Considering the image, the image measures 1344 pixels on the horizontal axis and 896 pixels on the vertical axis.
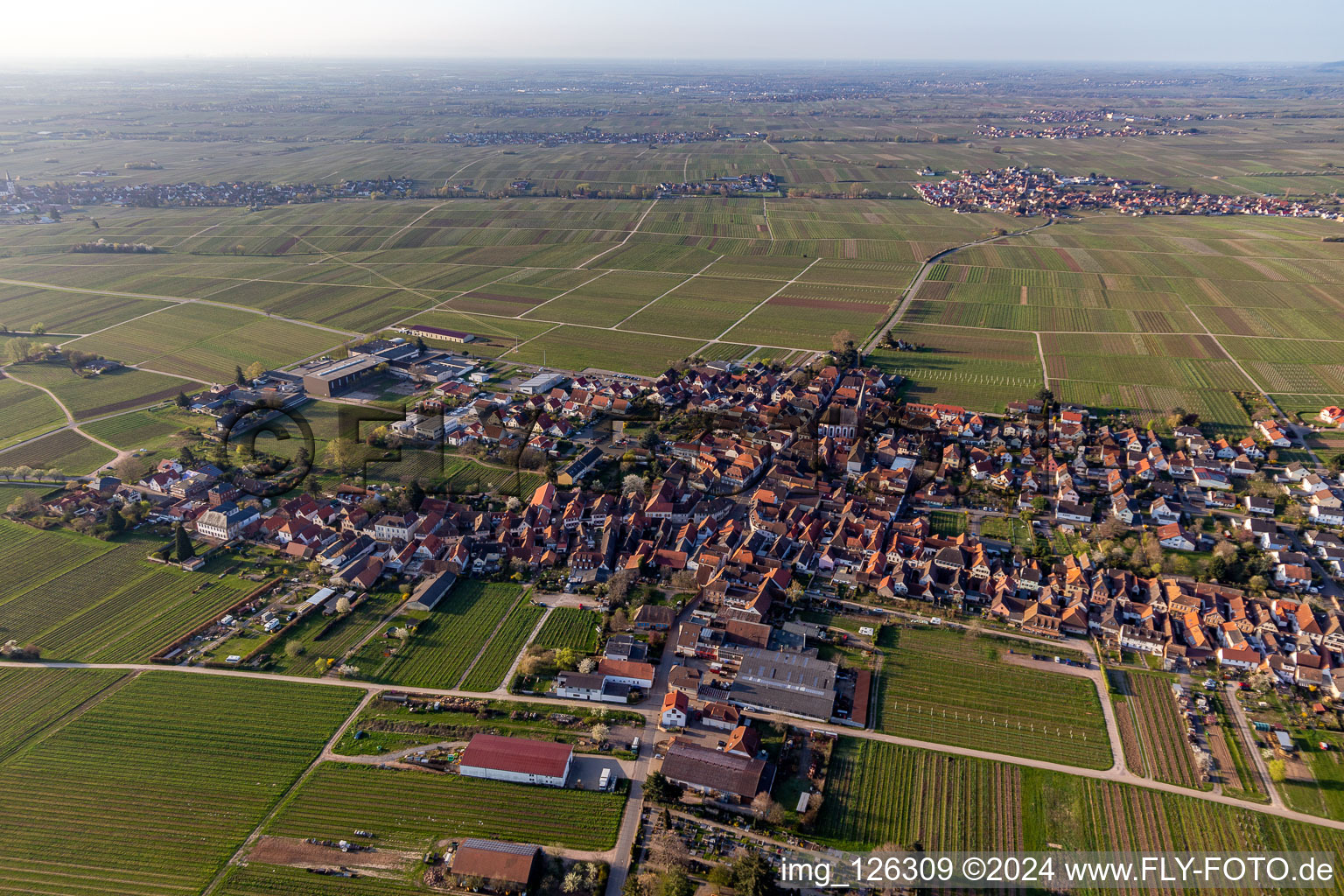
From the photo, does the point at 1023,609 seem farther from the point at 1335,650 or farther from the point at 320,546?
the point at 320,546

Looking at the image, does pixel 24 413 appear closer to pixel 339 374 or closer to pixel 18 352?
pixel 18 352

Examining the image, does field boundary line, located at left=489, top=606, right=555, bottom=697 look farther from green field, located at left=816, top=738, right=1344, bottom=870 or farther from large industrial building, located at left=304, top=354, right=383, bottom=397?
large industrial building, located at left=304, top=354, right=383, bottom=397

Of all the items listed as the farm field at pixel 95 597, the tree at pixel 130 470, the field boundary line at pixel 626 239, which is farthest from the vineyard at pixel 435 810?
the field boundary line at pixel 626 239

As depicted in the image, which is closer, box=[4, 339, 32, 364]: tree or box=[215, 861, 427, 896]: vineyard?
box=[215, 861, 427, 896]: vineyard

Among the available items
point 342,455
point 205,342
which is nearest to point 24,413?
point 205,342

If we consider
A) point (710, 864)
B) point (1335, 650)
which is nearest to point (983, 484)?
point (1335, 650)

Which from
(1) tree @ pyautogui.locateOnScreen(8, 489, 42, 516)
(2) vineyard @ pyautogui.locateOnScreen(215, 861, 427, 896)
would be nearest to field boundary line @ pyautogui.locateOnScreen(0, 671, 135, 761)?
(2) vineyard @ pyautogui.locateOnScreen(215, 861, 427, 896)
